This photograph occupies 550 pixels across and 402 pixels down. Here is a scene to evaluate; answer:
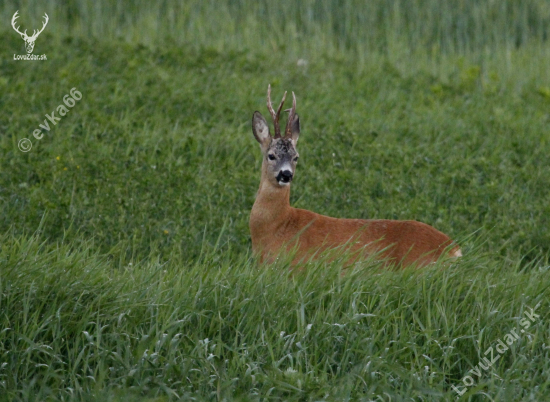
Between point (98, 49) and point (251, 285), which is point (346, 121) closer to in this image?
point (98, 49)

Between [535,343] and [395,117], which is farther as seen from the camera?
[395,117]

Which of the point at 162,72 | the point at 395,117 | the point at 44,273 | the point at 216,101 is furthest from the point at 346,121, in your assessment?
the point at 44,273

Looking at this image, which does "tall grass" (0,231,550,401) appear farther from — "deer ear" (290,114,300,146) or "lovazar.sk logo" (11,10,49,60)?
"lovazar.sk logo" (11,10,49,60)

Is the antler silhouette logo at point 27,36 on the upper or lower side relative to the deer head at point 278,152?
upper

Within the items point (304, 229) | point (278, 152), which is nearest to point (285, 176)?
point (278, 152)

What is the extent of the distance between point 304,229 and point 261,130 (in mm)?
931

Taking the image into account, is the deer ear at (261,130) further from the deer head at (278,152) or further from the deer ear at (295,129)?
the deer ear at (295,129)

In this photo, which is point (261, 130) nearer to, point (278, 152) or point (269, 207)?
point (278, 152)

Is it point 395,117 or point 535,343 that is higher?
point 395,117

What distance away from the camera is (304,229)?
5.97 m

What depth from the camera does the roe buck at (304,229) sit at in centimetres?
600

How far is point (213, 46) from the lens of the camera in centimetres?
1218

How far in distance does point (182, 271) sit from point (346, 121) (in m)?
5.22

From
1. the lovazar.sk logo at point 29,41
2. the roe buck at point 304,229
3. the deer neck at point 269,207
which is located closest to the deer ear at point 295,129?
the roe buck at point 304,229
